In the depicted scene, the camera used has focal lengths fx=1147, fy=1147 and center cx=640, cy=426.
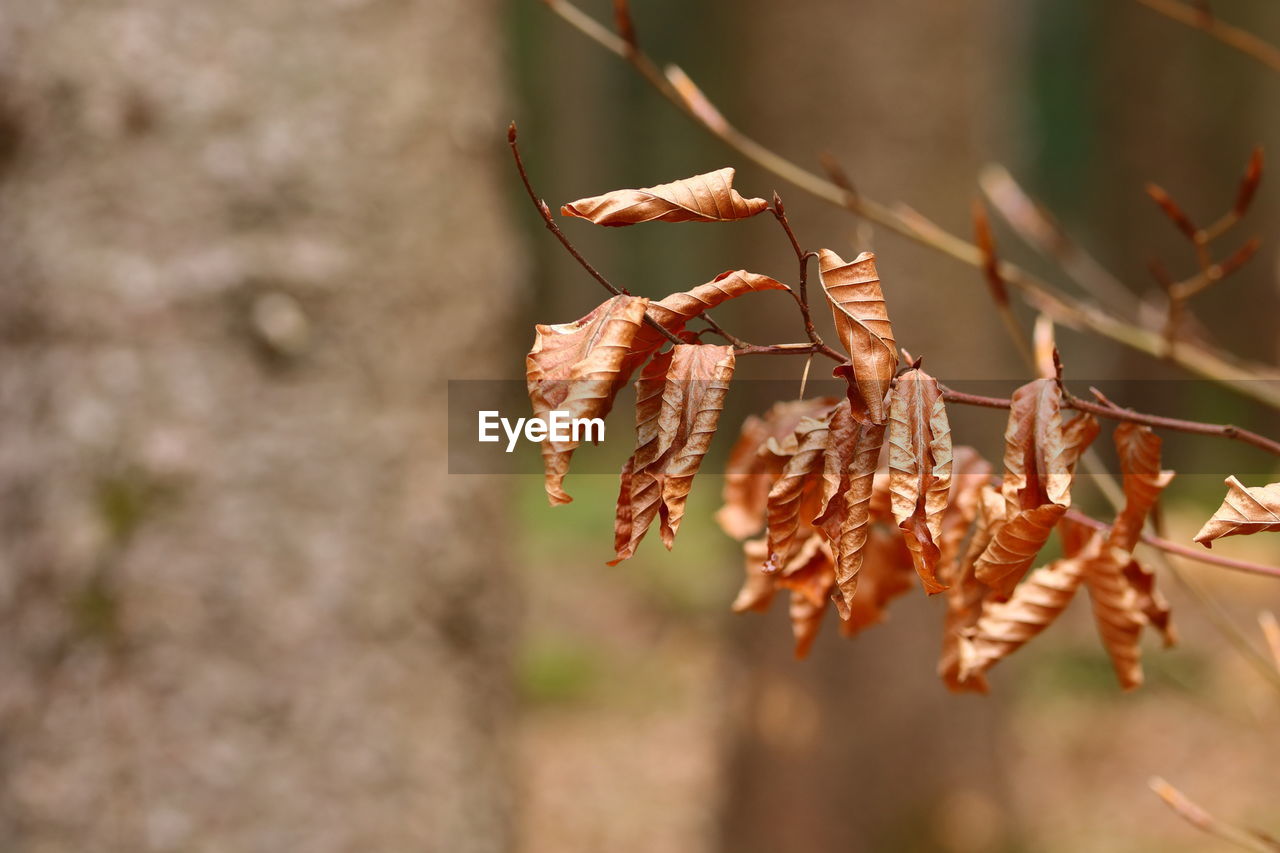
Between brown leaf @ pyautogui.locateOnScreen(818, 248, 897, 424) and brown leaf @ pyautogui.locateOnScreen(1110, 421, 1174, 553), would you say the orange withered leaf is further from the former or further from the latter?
brown leaf @ pyautogui.locateOnScreen(1110, 421, 1174, 553)

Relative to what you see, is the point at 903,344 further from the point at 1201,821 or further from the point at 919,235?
the point at 1201,821

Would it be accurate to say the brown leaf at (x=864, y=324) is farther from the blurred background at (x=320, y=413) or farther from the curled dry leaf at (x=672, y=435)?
the blurred background at (x=320, y=413)

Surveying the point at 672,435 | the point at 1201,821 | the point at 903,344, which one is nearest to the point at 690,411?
the point at 672,435

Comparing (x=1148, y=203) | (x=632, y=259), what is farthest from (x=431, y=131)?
(x=632, y=259)

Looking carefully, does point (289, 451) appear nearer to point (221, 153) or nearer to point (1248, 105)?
point (221, 153)

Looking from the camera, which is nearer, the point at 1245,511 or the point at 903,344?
the point at 1245,511

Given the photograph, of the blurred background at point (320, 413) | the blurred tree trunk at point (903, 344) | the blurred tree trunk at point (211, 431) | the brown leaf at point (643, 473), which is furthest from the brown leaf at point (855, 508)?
the blurred tree trunk at point (903, 344)
